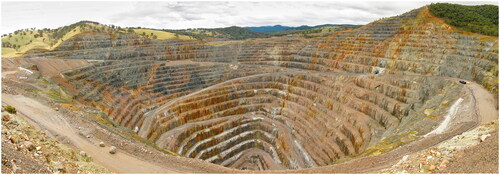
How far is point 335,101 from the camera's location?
54.1 m

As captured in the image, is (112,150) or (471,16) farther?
(471,16)

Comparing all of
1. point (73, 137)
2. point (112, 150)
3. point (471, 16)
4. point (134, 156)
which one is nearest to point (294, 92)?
point (134, 156)

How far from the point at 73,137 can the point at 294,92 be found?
48.4 meters

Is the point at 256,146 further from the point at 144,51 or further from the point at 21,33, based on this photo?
the point at 21,33

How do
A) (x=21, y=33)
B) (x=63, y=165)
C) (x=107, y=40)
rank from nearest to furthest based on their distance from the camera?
(x=63, y=165) → (x=107, y=40) → (x=21, y=33)

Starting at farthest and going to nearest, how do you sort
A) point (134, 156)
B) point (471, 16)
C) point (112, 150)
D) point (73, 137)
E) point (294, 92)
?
point (471, 16) < point (294, 92) < point (73, 137) < point (134, 156) < point (112, 150)

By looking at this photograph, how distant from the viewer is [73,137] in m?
24.7

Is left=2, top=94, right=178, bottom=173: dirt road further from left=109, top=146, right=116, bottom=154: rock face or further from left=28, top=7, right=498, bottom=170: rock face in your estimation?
left=28, top=7, right=498, bottom=170: rock face

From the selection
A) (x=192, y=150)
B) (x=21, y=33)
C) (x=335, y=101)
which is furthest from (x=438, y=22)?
(x=21, y=33)

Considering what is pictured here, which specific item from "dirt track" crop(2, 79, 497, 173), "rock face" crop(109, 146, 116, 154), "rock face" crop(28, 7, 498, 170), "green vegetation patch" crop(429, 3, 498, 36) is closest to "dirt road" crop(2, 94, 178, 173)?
"dirt track" crop(2, 79, 497, 173)

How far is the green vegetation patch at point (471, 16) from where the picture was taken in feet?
195

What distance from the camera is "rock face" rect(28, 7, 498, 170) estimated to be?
150 ft

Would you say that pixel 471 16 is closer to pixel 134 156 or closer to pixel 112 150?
pixel 134 156

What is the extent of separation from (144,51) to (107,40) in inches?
480
